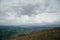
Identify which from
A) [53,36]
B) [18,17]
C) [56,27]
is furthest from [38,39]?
[18,17]

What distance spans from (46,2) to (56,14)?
1.17 feet

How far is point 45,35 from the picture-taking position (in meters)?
2.25

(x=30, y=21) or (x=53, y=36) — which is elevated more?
(x=30, y=21)

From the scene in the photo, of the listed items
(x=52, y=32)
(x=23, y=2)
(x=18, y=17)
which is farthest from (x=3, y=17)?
(x=52, y=32)

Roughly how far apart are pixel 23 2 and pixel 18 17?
0.35m

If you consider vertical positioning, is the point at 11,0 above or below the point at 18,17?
above

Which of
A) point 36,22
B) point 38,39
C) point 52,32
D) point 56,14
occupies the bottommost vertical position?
point 38,39

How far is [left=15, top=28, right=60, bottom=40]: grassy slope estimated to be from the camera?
7.34ft

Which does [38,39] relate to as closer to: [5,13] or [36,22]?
[36,22]

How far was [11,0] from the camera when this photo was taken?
2.29 metres

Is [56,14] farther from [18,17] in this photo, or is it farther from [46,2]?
[18,17]

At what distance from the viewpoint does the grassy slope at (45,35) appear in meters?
2.24

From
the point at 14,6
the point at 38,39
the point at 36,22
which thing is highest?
the point at 14,6

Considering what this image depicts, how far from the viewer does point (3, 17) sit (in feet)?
7.48
